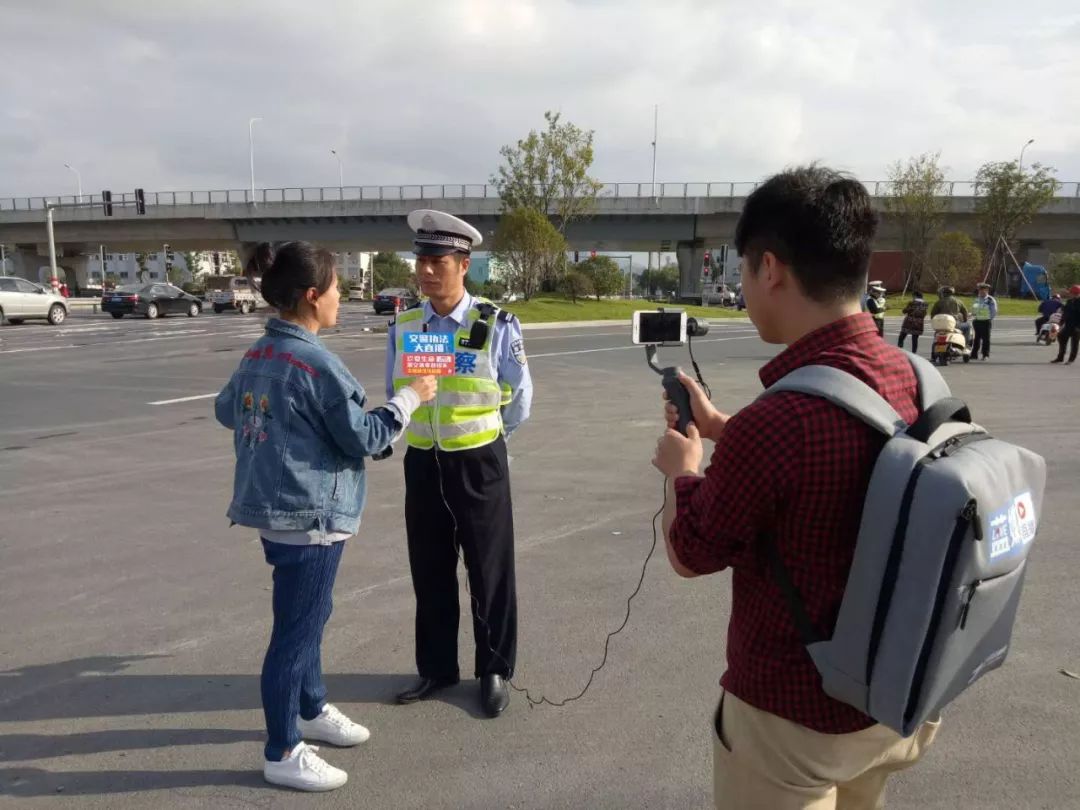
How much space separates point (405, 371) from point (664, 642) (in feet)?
6.36

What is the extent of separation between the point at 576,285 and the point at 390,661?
38.0 meters

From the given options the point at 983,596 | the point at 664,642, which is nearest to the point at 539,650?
the point at 664,642

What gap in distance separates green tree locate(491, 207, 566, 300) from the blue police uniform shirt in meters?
34.6

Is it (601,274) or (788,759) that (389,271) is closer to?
(601,274)

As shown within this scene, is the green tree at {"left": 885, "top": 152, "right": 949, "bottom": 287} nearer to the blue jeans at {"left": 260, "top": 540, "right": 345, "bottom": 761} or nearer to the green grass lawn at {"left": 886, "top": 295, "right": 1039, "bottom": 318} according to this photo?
the green grass lawn at {"left": 886, "top": 295, "right": 1039, "bottom": 318}

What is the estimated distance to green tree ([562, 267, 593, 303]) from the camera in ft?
134

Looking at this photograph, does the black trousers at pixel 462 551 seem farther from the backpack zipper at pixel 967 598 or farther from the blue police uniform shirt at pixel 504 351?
the backpack zipper at pixel 967 598

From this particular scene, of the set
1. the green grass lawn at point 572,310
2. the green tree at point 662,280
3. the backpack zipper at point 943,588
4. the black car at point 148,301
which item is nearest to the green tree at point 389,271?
the green tree at point 662,280

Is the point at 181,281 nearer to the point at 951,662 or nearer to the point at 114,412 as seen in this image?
the point at 114,412

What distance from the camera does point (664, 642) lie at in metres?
3.84

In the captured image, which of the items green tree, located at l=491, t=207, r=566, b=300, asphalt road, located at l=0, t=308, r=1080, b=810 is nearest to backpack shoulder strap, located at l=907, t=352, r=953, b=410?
asphalt road, located at l=0, t=308, r=1080, b=810

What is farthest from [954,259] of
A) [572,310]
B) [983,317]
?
[983,317]

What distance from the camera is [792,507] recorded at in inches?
57.2

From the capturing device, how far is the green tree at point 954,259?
4519 cm
